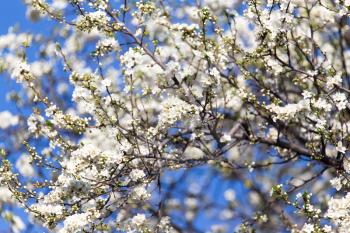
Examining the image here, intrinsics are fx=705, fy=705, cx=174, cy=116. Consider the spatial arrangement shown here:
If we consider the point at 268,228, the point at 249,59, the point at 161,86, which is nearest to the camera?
the point at 249,59

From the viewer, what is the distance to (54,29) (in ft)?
33.0

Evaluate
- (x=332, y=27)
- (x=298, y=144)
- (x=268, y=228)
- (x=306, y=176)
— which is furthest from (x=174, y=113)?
(x=306, y=176)

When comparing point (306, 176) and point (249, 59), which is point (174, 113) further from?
point (306, 176)

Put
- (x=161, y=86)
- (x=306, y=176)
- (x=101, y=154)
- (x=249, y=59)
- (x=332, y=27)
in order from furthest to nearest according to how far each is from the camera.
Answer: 1. (x=306, y=176)
2. (x=332, y=27)
3. (x=161, y=86)
4. (x=249, y=59)
5. (x=101, y=154)

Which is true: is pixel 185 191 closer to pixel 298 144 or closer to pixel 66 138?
pixel 298 144

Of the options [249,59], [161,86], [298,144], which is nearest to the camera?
[249,59]

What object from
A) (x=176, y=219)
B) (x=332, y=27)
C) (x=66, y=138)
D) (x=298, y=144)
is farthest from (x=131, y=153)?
(x=332, y=27)

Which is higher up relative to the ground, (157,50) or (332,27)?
(332,27)

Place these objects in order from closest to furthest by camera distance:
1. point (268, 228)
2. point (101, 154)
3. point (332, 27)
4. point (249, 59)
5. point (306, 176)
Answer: point (101, 154) < point (249, 59) < point (268, 228) < point (332, 27) < point (306, 176)

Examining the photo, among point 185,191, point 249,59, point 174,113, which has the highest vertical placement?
point 185,191

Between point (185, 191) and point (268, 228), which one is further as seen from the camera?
point (185, 191)

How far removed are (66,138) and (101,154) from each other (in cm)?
107

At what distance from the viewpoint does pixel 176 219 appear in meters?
9.82

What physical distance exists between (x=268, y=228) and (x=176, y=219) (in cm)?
128
